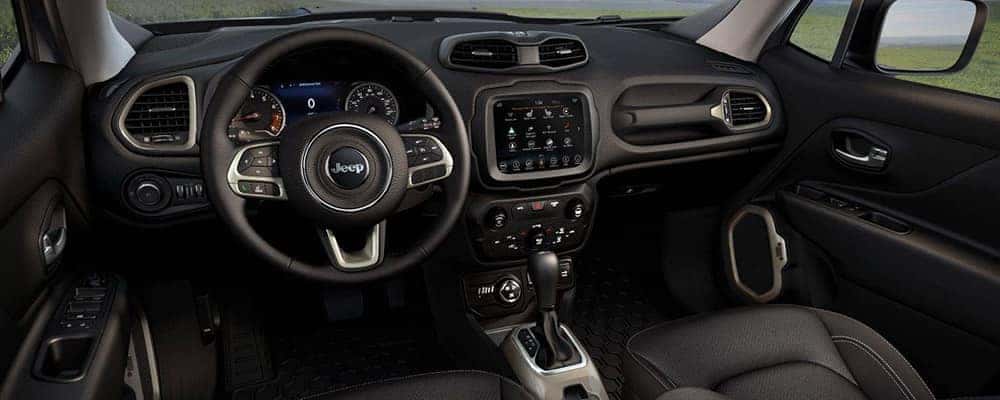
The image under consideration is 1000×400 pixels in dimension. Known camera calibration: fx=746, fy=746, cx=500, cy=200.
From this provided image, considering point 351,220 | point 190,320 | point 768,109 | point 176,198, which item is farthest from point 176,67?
point 768,109

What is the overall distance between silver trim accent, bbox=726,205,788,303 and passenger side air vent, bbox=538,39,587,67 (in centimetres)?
87

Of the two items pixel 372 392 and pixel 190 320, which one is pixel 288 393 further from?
pixel 372 392

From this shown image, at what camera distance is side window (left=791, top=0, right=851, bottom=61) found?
240 cm

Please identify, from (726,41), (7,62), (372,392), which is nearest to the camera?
(372,392)

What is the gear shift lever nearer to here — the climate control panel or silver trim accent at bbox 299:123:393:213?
the climate control panel

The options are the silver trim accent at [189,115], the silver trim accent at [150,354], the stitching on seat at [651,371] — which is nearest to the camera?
the stitching on seat at [651,371]

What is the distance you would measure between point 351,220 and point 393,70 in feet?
1.39

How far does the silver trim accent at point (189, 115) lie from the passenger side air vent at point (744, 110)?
1.62m

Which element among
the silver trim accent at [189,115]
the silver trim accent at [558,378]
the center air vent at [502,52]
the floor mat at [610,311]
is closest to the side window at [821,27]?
the center air vent at [502,52]

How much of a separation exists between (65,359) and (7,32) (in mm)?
762

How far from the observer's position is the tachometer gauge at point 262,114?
1769mm

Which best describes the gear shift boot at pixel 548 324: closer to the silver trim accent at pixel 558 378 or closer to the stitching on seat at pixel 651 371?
the silver trim accent at pixel 558 378

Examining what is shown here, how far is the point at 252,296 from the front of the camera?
2.61 metres

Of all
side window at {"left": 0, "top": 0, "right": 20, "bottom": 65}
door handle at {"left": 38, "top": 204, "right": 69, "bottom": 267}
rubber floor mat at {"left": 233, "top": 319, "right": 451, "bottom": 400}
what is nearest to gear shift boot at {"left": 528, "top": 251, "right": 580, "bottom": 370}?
rubber floor mat at {"left": 233, "top": 319, "right": 451, "bottom": 400}
